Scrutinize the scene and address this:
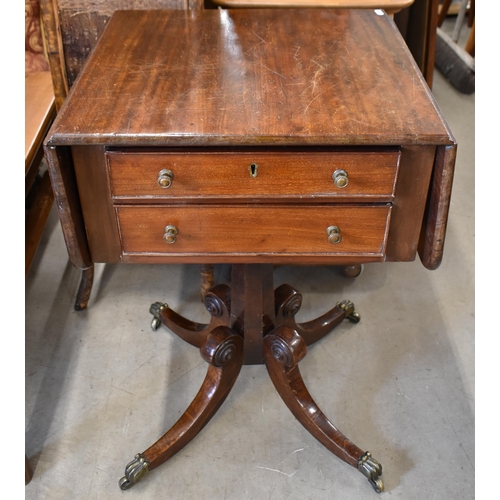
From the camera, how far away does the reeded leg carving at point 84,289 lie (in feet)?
5.94

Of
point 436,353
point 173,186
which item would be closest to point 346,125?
point 173,186

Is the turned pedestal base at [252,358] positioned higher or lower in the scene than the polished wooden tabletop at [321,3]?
lower

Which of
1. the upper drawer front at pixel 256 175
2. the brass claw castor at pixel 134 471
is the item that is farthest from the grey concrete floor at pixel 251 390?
the upper drawer front at pixel 256 175

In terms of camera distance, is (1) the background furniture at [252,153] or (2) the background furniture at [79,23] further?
(2) the background furniture at [79,23]

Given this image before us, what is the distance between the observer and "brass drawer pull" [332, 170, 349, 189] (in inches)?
40.0

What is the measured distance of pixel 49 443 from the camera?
1.47 meters

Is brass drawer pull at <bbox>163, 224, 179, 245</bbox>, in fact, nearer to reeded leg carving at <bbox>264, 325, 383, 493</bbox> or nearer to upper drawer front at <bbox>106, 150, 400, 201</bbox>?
upper drawer front at <bbox>106, 150, 400, 201</bbox>

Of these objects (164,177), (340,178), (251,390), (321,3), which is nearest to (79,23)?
(321,3)

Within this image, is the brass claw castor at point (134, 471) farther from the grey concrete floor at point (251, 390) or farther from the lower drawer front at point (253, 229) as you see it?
the lower drawer front at point (253, 229)

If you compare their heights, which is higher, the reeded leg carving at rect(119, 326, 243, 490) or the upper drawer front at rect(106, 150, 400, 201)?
the upper drawer front at rect(106, 150, 400, 201)

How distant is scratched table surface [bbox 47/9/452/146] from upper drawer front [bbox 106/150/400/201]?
43 mm

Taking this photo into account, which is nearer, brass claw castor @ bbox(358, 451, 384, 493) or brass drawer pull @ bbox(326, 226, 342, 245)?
brass drawer pull @ bbox(326, 226, 342, 245)

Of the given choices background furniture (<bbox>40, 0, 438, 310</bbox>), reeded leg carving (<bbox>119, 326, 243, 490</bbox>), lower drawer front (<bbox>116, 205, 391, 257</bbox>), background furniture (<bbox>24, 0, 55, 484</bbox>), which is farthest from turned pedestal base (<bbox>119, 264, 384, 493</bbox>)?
background furniture (<bbox>24, 0, 55, 484</bbox>)

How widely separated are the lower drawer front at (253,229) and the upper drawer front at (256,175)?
3 centimetres
